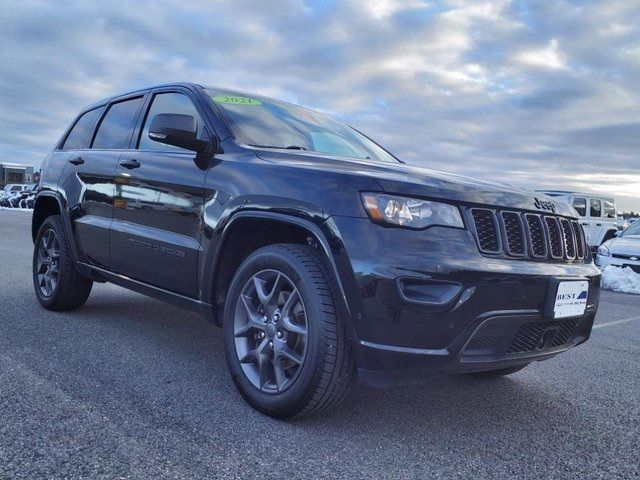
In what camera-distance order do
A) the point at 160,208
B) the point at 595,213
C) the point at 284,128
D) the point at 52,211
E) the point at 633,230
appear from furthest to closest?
the point at 595,213
the point at 633,230
the point at 52,211
the point at 284,128
the point at 160,208

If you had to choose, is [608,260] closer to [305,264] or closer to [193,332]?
[193,332]

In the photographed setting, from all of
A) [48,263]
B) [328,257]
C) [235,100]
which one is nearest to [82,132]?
[48,263]

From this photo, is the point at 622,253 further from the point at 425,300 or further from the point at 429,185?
the point at 425,300

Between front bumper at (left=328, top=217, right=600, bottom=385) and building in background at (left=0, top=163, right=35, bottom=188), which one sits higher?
front bumper at (left=328, top=217, right=600, bottom=385)

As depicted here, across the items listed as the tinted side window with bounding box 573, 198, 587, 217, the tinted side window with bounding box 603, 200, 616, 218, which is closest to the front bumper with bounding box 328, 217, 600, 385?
the tinted side window with bounding box 573, 198, 587, 217

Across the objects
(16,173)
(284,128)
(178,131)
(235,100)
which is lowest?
(16,173)

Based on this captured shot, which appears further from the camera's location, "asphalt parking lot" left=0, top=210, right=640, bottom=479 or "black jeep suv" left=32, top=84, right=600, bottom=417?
"black jeep suv" left=32, top=84, right=600, bottom=417

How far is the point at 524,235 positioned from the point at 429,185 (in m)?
0.55

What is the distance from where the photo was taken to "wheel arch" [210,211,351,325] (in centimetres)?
268

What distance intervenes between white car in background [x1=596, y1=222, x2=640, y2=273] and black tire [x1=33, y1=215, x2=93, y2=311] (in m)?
9.26

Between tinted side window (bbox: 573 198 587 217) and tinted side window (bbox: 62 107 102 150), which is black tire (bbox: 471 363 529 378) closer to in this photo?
tinted side window (bbox: 62 107 102 150)

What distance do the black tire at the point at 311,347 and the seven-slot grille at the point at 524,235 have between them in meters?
0.73

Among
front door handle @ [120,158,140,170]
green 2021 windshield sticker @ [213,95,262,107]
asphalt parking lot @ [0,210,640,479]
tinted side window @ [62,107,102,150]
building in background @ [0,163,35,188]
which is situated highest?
green 2021 windshield sticker @ [213,95,262,107]

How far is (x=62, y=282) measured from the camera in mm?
4789
